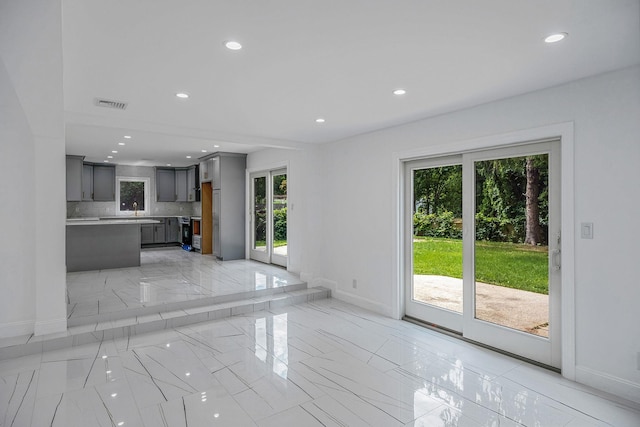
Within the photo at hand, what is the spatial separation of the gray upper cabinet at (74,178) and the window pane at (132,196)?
5.54 feet

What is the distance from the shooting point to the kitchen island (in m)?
6.49

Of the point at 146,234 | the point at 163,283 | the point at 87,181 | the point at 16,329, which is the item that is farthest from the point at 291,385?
the point at 87,181

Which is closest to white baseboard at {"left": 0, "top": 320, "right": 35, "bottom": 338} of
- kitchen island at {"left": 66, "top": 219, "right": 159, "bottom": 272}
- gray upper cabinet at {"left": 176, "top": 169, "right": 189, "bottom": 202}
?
kitchen island at {"left": 66, "top": 219, "right": 159, "bottom": 272}

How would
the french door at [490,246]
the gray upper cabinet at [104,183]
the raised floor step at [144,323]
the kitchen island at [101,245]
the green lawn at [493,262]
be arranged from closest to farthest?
the french door at [490,246], the green lawn at [493,262], the raised floor step at [144,323], the kitchen island at [101,245], the gray upper cabinet at [104,183]

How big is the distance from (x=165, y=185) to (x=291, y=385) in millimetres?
8813

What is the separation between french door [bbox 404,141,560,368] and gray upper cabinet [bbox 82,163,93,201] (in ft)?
27.8

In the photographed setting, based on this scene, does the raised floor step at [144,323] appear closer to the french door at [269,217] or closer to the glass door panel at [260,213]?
the french door at [269,217]

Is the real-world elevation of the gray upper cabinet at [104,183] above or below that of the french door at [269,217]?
above

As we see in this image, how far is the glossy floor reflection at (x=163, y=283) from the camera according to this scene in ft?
15.1

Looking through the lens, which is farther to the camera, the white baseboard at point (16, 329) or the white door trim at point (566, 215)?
the white baseboard at point (16, 329)

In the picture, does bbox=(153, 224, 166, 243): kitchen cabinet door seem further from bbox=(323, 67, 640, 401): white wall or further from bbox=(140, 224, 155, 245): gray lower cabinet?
bbox=(323, 67, 640, 401): white wall

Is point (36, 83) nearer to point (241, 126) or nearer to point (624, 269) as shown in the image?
point (241, 126)

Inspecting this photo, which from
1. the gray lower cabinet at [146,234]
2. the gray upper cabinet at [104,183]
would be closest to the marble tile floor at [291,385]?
the gray lower cabinet at [146,234]

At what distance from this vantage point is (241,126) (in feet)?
15.6
